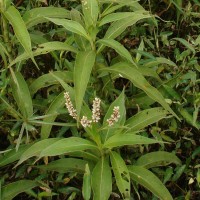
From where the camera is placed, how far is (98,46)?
2.43m

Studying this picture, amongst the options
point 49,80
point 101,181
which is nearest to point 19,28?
point 49,80

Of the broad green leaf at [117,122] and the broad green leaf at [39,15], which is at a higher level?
the broad green leaf at [39,15]

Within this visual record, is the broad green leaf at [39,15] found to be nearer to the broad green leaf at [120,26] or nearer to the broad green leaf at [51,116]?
the broad green leaf at [120,26]

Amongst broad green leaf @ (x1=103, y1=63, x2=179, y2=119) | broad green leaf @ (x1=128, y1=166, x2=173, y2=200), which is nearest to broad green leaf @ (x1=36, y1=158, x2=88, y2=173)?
broad green leaf @ (x1=128, y1=166, x2=173, y2=200)

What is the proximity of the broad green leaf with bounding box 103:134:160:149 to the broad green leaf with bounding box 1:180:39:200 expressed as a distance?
51 cm

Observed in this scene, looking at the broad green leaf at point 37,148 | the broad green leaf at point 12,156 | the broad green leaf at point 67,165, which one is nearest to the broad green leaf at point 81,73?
the broad green leaf at point 37,148

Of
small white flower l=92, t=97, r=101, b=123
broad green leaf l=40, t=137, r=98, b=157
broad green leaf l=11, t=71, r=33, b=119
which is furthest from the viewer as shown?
broad green leaf l=11, t=71, r=33, b=119

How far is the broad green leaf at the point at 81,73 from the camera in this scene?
206 cm

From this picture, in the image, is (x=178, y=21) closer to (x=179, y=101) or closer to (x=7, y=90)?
(x=179, y=101)

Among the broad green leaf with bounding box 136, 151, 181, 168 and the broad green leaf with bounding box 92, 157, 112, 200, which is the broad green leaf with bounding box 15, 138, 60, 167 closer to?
the broad green leaf with bounding box 92, 157, 112, 200

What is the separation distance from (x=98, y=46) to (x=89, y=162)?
62 cm

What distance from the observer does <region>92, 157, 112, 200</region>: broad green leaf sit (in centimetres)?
206

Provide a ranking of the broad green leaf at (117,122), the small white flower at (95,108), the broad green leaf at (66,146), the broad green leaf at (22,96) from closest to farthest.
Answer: the small white flower at (95,108) → the broad green leaf at (66,146) → the broad green leaf at (117,122) → the broad green leaf at (22,96)

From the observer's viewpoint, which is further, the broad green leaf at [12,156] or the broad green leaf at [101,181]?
the broad green leaf at [12,156]
